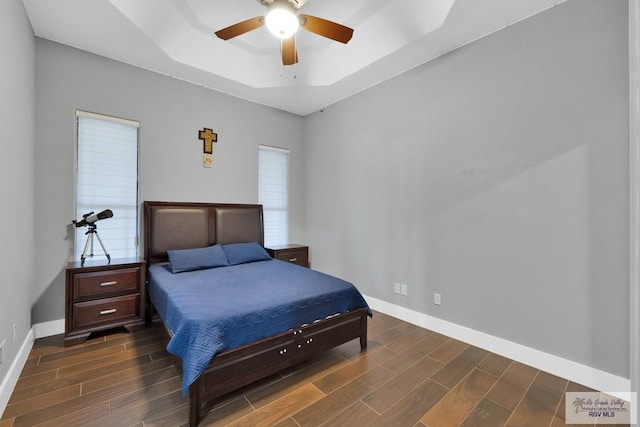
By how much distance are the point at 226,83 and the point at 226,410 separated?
365cm

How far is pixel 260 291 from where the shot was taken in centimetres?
242

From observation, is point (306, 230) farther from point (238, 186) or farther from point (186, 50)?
point (186, 50)

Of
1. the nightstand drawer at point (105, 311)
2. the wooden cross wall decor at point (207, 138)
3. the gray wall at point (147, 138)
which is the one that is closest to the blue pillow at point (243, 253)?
the gray wall at point (147, 138)

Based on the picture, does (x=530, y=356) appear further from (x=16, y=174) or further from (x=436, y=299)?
(x=16, y=174)

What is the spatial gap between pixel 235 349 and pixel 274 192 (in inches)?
122

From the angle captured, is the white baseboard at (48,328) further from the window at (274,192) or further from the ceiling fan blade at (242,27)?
the ceiling fan blade at (242,27)

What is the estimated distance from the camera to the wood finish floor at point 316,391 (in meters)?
1.76

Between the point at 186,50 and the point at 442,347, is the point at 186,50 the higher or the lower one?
the higher one

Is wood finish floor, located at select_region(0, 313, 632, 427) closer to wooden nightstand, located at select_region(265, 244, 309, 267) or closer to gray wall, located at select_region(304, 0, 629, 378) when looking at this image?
gray wall, located at select_region(304, 0, 629, 378)

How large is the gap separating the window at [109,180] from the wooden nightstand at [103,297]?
308mm

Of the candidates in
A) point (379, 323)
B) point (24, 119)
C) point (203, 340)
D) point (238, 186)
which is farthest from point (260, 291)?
point (24, 119)

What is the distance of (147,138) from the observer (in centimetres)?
345

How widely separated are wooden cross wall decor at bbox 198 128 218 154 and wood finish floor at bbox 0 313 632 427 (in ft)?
8.06

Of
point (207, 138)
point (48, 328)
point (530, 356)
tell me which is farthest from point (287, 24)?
point (48, 328)
